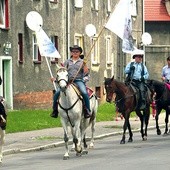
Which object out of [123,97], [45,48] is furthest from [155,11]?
[123,97]

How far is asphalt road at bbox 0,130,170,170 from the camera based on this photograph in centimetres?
1788

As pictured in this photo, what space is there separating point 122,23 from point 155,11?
46037 millimetres

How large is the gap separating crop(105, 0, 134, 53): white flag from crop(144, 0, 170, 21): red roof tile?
1716 inches

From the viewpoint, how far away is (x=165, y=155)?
2000 centimetres

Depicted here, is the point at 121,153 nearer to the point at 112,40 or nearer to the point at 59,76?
the point at 59,76

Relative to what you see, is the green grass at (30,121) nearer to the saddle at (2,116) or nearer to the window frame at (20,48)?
the window frame at (20,48)

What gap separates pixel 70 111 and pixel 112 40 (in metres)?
36.9

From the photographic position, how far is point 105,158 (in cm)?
1983

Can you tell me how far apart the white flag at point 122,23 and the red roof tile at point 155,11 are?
43586 millimetres

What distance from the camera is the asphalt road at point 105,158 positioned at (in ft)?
58.6

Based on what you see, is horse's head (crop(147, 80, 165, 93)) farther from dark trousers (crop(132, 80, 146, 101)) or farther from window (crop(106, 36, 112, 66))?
window (crop(106, 36, 112, 66))

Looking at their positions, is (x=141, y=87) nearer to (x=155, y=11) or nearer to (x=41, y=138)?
(x=41, y=138)

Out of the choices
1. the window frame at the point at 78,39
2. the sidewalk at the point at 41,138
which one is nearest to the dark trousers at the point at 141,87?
the sidewalk at the point at 41,138

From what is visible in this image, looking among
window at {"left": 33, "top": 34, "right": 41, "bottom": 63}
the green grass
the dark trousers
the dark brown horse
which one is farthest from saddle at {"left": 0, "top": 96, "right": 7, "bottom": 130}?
A: window at {"left": 33, "top": 34, "right": 41, "bottom": 63}
